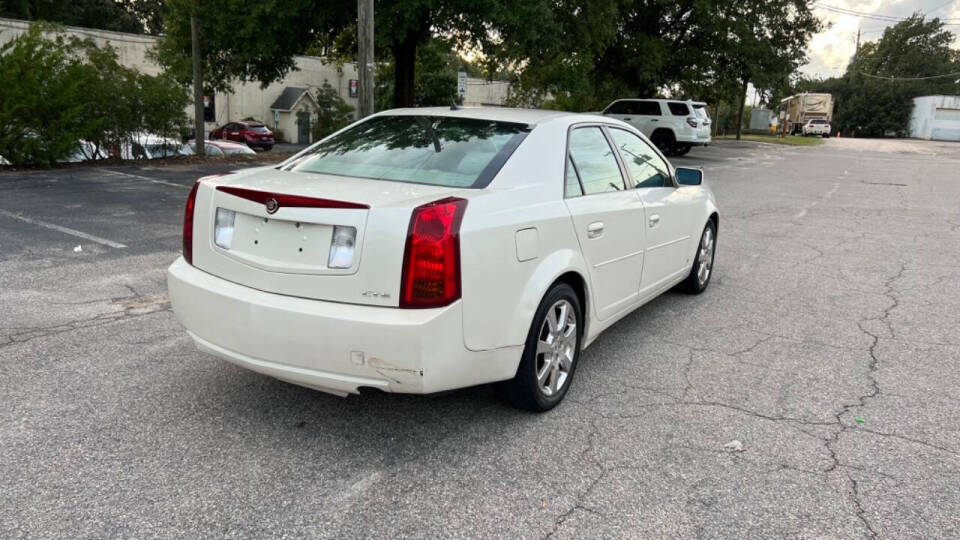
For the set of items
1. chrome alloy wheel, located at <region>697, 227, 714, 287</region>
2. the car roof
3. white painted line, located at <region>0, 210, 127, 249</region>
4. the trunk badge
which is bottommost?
white painted line, located at <region>0, 210, 127, 249</region>

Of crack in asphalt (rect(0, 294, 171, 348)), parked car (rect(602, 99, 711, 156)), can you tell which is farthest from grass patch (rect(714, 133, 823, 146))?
crack in asphalt (rect(0, 294, 171, 348))

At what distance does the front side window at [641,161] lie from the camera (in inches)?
187

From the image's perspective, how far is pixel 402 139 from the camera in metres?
4.05

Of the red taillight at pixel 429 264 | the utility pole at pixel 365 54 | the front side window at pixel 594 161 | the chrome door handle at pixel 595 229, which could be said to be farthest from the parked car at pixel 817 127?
the red taillight at pixel 429 264

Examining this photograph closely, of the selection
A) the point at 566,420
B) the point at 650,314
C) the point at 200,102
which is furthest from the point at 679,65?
the point at 566,420

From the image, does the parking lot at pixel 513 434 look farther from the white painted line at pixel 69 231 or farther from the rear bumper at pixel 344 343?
the white painted line at pixel 69 231

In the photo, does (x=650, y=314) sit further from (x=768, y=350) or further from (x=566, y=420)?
(x=566, y=420)

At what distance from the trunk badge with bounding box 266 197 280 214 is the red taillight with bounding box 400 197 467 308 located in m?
0.64

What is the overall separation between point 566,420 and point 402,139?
182 cm

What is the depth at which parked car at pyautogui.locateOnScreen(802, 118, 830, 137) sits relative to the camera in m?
59.2

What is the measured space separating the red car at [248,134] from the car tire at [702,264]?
34834mm

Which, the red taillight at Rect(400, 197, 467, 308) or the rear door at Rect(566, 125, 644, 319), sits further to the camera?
the rear door at Rect(566, 125, 644, 319)

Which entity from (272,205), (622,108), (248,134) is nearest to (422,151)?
(272,205)

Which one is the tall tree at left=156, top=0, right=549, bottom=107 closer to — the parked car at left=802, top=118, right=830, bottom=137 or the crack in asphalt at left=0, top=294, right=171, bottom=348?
the crack in asphalt at left=0, top=294, right=171, bottom=348
